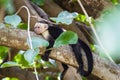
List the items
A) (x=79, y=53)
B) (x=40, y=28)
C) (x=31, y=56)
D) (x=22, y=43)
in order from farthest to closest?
(x=40, y=28), (x=79, y=53), (x=22, y=43), (x=31, y=56)

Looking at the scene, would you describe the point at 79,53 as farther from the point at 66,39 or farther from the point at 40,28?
the point at 66,39

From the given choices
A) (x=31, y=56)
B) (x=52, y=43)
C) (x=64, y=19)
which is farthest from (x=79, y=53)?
(x=31, y=56)

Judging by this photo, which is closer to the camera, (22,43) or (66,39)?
(66,39)

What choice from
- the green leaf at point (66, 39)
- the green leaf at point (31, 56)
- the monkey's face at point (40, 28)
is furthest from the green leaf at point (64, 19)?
the monkey's face at point (40, 28)

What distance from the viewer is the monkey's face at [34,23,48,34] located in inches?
53.7

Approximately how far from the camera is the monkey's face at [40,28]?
1364 mm

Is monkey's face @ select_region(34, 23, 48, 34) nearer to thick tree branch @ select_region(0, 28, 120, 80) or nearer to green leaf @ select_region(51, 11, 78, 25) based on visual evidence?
thick tree branch @ select_region(0, 28, 120, 80)

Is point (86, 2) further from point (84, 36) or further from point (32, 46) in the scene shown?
point (32, 46)

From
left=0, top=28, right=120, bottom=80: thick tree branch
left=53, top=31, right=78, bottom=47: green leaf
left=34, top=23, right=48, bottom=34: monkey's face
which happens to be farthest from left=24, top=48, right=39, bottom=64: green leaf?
left=34, top=23, right=48, bottom=34: monkey's face

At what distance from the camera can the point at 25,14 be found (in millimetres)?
1651

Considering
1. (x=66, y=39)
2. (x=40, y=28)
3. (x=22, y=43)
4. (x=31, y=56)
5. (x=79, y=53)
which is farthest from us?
(x=40, y=28)

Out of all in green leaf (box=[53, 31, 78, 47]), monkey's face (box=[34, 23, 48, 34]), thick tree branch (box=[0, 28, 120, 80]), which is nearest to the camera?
green leaf (box=[53, 31, 78, 47])

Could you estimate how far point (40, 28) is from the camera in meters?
1.40

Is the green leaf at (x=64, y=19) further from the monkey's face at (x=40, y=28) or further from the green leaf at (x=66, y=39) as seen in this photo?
the monkey's face at (x=40, y=28)
